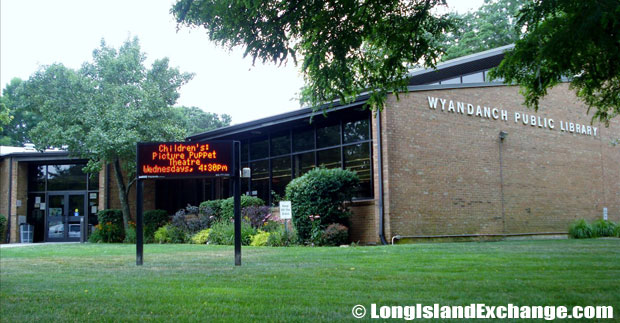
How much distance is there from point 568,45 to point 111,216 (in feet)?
74.0

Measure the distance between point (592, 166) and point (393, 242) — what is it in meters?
11.7

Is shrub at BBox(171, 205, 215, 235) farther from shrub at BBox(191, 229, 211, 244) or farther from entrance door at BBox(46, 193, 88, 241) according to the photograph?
entrance door at BBox(46, 193, 88, 241)

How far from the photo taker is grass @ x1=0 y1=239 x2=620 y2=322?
6.41 meters

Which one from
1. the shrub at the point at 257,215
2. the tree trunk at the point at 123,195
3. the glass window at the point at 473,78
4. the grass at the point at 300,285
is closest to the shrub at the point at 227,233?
the shrub at the point at 257,215

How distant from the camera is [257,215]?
65.6 ft

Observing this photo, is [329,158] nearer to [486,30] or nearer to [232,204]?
[232,204]

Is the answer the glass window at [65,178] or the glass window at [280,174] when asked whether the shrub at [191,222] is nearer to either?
the glass window at [280,174]

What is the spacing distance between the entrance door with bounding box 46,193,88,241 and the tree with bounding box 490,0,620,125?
23884 mm

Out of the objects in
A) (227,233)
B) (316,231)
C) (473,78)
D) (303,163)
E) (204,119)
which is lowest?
(227,233)

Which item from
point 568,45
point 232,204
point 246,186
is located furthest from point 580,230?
point 568,45

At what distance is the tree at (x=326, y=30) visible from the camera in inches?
330

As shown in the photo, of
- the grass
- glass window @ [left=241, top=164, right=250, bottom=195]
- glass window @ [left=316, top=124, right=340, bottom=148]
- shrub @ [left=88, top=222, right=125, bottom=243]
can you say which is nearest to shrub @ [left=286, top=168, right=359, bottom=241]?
glass window @ [left=316, top=124, right=340, bottom=148]

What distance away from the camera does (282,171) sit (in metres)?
22.1

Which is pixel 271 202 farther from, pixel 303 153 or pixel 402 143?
Answer: pixel 402 143
